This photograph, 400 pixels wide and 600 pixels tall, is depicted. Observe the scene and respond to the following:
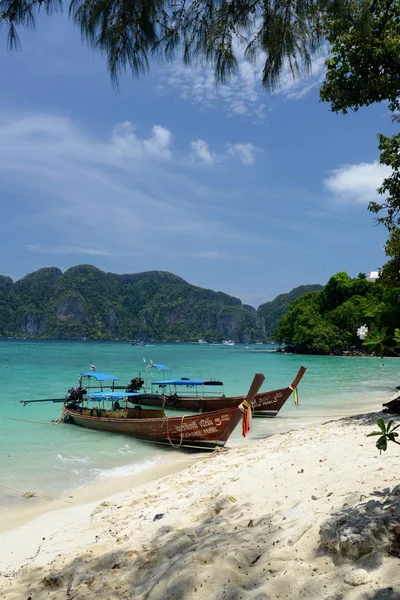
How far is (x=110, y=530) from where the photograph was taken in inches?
199

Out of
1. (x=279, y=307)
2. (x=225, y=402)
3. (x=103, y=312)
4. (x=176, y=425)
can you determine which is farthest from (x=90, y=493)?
(x=279, y=307)

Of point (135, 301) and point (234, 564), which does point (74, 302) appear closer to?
point (135, 301)

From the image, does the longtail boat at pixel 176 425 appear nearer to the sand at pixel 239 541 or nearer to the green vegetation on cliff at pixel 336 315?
the sand at pixel 239 541

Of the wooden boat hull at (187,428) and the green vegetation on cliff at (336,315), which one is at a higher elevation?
the green vegetation on cliff at (336,315)

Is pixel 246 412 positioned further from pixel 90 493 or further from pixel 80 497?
pixel 80 497

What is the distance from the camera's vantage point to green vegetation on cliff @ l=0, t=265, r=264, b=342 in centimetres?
16688

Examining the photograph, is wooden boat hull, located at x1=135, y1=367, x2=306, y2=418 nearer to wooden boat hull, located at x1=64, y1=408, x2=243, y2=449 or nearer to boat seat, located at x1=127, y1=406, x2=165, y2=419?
boat seat, located at x1=127, y1=406, x2=165, y2=419

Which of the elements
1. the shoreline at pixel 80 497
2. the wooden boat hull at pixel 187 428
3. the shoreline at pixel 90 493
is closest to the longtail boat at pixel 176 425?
the wooden boat hull at pixel 187 428

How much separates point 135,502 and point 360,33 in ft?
20.9

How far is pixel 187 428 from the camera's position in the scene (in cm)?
1080

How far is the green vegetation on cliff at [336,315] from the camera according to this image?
63531mm

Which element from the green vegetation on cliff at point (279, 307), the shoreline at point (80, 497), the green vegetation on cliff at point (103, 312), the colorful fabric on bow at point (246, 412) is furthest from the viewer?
the green vegetation on cliff at point (279, 307)

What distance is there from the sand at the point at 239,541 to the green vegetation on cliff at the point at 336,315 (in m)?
57.1

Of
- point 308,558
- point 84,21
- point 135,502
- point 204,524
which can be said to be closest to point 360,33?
point 84,21
